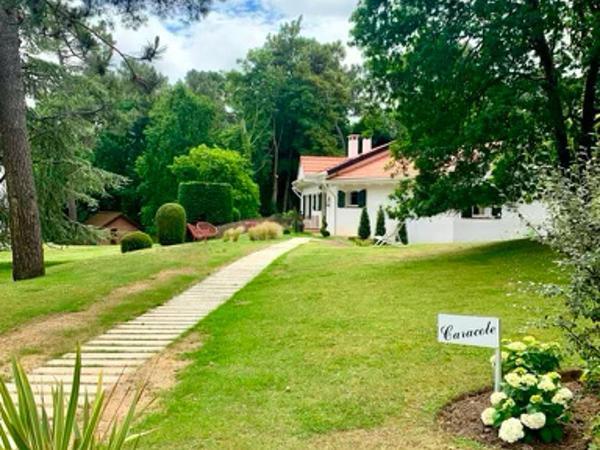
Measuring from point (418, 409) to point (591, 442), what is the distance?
1203 mm

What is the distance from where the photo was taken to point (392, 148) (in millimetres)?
14555

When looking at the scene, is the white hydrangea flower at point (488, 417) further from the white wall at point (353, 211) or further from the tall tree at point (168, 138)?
the tall tree at point (168, 138)

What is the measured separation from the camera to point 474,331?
420 centimetres

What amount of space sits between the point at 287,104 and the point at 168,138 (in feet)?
31.2

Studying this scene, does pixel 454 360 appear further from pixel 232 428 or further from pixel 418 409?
pixel 232 428

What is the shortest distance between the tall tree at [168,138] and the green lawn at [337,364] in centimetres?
3137

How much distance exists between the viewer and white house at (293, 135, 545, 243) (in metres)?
20.3

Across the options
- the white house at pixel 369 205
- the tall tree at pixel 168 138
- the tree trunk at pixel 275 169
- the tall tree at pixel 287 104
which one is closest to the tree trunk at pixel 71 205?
the tall tree at pixel 168 138

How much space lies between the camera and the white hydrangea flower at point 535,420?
152 inches

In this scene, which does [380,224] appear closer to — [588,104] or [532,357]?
[588,104]

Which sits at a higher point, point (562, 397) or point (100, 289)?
point (562, 397)

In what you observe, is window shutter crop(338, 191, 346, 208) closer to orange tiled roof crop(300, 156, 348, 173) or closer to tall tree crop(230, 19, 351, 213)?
orange tiled roof crop(300, 156, 348, 173)

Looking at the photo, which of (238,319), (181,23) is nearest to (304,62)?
(181,23)

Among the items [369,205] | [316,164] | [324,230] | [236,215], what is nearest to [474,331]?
[369,205]
